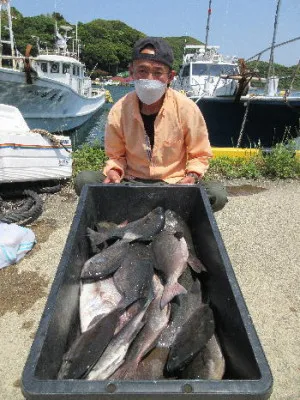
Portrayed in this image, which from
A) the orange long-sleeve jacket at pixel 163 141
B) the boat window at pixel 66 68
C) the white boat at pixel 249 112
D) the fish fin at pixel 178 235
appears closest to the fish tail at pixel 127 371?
the fish fin at pixel 178 235

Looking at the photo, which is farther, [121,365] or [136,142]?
[136,142]

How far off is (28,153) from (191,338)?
14.1 ft

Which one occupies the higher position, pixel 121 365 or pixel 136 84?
pixel 136 84

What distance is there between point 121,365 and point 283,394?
4.24 feet

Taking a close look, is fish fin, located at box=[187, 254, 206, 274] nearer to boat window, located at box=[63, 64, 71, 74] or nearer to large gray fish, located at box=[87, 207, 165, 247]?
large gray fish, located at box=[87, 207, 165, 247]

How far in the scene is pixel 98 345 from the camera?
5.82ft

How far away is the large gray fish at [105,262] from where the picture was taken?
233cm

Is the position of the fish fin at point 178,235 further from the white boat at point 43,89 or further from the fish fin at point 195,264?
the white boat at point 43,89

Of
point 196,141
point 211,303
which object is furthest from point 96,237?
point 196,141

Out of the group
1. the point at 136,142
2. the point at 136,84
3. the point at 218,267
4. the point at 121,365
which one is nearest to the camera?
the point at 121,365

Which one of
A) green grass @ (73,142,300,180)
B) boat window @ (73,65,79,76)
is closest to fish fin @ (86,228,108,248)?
green grass @ (73,142,300,180)

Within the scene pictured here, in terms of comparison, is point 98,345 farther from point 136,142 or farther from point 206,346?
point 136,142

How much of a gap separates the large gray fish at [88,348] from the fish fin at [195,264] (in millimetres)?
682

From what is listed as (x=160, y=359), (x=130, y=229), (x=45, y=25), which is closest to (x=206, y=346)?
(x=160, y=359)
